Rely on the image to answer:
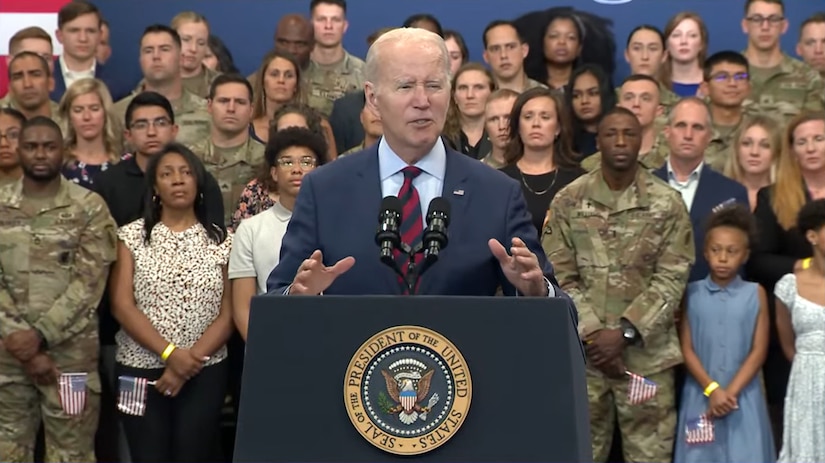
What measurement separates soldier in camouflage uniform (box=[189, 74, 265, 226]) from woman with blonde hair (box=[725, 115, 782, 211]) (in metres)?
2.41

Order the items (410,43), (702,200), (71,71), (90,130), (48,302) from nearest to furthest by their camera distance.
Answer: (410,43) < (48,302) < (702,200) < (90,130) < (71,71)

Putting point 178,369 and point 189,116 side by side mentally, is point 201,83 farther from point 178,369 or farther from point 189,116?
point 178,369

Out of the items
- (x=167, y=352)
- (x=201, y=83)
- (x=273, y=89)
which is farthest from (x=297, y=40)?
(x=167, y=352)

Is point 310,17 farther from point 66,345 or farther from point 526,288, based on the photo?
point 526,288

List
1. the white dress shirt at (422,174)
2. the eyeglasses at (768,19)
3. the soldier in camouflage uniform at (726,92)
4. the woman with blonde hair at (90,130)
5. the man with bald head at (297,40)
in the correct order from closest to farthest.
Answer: the white dress shirt at (422,174) < the woman with blonde hair at (90,130) < the soldier in camouflage uniform at (726,92) < the eyeglasses at (768,19) < the man with bald head at (297,40)

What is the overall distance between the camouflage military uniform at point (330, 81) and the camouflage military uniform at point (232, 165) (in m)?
0.84

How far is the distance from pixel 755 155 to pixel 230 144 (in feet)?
8.75

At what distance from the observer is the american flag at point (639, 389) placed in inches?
258

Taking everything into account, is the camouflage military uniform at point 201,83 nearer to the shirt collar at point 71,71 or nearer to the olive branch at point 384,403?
the shirt collar at point 71,71

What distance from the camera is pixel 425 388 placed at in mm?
2729

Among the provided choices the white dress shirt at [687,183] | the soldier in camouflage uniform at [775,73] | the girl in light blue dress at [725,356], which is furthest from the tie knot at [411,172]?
the soldier in camouflage uniform at [775,73]

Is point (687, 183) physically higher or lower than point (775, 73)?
lower

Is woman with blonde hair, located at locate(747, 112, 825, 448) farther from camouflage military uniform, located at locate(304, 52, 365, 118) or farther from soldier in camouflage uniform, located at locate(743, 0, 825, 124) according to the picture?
camouflage military uniform, located at locate(304, 52, 365, 118)

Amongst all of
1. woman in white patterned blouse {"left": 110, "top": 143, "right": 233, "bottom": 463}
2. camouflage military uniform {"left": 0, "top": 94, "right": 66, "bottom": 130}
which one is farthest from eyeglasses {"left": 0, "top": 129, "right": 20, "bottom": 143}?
woman in white patterned blouse {"left": 110, "top": 143, "right": 233, "bottom": 463}
